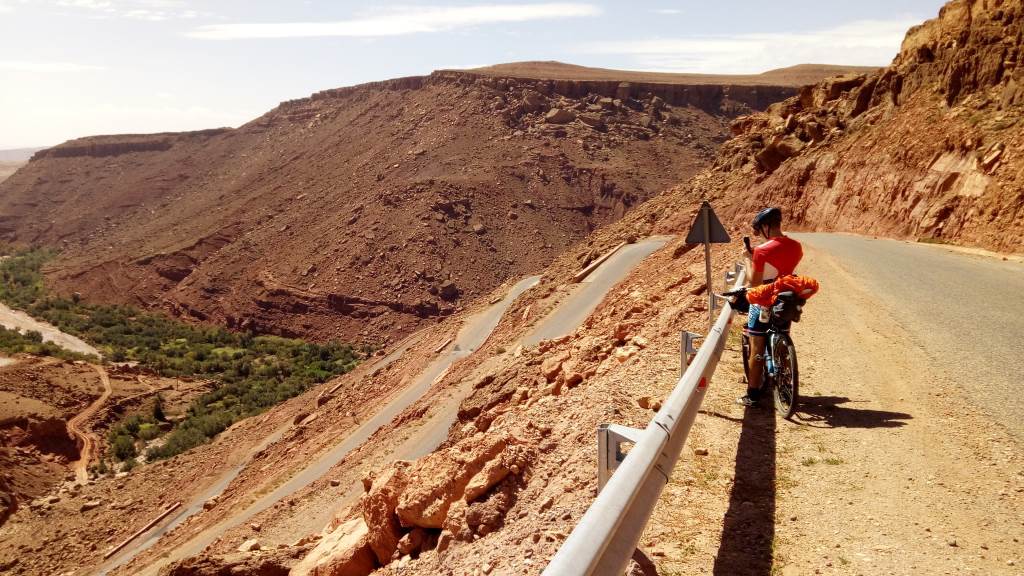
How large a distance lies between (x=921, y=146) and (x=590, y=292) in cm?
1205

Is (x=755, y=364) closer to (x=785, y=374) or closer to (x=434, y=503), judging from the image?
(x=785, y=374)

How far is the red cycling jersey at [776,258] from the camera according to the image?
6359mm

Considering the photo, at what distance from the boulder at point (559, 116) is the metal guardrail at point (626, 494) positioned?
3119 inches

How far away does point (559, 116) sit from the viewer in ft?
267

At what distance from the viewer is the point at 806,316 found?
9.49 metres

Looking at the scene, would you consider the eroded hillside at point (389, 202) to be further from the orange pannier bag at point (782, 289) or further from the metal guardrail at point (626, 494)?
the metal guardrail at point (626, 494)

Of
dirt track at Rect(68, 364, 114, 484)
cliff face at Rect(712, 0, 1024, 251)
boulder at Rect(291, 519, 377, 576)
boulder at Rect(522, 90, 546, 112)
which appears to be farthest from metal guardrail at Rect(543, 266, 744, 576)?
boulder at Rect(522, 90, 546, 112)

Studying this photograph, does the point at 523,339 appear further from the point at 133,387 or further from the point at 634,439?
the point at 133,387

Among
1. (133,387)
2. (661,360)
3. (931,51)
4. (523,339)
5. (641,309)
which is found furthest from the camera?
(133,387)

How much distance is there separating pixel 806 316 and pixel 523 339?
617 inches

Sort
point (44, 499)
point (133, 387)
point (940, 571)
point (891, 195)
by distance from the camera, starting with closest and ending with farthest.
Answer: point (940, 571)
point (891, 195)
point (44, 499)
point (133, 387)

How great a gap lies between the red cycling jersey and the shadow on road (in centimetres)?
113

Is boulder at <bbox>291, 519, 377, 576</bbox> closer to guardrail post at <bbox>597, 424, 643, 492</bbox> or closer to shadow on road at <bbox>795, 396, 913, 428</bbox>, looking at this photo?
guardrail post at <bbox>597, 424, 643, 492</bbox>

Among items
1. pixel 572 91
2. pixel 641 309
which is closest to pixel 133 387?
pixel 641 309
